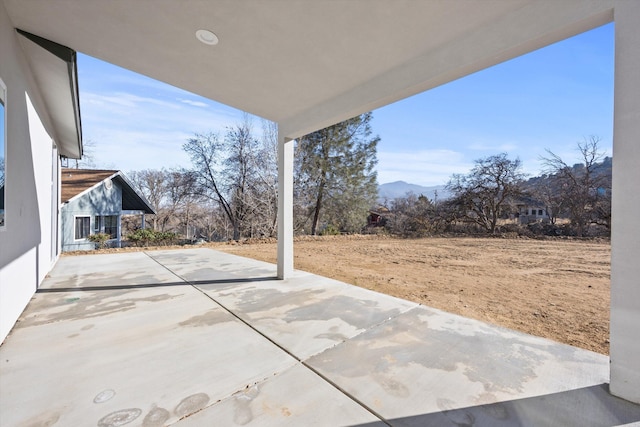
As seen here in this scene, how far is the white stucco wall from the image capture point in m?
2.55

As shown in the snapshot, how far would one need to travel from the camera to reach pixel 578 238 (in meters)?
10.9

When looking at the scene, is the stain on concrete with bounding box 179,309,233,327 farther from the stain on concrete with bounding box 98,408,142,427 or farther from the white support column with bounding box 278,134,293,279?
the white support column with bounding box 278,134,293,279

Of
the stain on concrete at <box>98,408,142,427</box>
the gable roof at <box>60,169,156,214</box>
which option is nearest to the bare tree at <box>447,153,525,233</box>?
the stain on concrete at <box>98,408,142,427</box>

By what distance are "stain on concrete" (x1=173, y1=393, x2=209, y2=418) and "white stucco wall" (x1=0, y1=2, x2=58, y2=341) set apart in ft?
7.07

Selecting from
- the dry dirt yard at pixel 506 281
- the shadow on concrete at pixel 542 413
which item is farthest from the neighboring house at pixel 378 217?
the shadow on concrete at pixel 542 413

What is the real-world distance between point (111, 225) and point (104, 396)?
42.0ft

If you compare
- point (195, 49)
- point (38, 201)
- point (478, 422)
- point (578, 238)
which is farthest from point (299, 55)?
point (578, 238)

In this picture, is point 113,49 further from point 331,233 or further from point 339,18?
point 331,233

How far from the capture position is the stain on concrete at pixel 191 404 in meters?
1.58

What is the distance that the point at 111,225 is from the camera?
11828 mm

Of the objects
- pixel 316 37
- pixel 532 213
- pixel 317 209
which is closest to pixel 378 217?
pixel 317 209

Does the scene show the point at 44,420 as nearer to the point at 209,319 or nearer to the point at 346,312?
the point at 209,319

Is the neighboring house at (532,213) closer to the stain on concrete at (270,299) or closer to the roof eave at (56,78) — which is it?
the stain on concrete at (270,299)

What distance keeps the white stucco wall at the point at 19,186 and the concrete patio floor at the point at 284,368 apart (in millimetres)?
376
